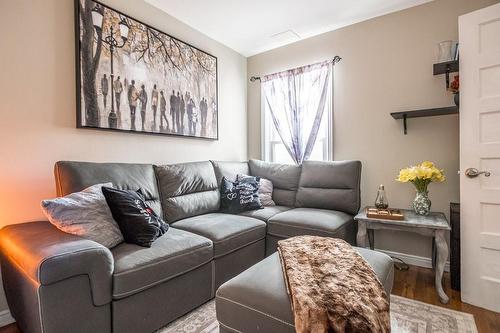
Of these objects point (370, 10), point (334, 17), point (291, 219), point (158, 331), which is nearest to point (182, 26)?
point (334, 17)

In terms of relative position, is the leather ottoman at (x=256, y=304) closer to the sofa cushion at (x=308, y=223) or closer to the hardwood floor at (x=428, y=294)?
the sofa cushion at (x=308, y=223)

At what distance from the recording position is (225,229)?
2.04 metres

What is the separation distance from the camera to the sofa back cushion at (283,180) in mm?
3025

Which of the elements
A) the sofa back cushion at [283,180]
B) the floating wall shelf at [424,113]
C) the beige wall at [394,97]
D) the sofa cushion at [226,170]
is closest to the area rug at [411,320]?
the beige wall at [394,97]

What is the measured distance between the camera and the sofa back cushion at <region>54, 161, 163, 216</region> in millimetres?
1722

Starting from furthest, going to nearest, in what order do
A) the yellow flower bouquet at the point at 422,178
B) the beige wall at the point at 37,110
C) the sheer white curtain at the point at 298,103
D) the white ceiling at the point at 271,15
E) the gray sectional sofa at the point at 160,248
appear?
1. the sheer white curtain at the point at 298,103
2. the white ceiling at the point at 271,15
3. the yellow flower bouquet at the point at 422,178
4. the beige wall at the point at 37,110
5. the gray sectional sofa at the point at 160,248

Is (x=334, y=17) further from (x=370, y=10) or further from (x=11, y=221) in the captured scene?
(x=11, y=221)

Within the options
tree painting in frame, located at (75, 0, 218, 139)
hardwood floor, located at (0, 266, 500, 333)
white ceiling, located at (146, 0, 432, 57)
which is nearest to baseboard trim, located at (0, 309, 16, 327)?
hardwood floor, located at (0, 266, 500, 333)

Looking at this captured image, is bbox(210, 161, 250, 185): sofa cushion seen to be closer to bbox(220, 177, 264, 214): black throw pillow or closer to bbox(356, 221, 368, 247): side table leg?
bbox(220, 177, 264, 214): black throw pillow

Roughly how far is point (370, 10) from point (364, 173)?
1.71 m

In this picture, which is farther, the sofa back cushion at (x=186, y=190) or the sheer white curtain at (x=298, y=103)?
the sheer white curtain at (x=298, y=103)

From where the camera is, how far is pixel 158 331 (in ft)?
5.14

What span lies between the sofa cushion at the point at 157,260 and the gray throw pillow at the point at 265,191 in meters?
1.19

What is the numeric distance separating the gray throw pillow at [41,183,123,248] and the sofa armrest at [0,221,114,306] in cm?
7
